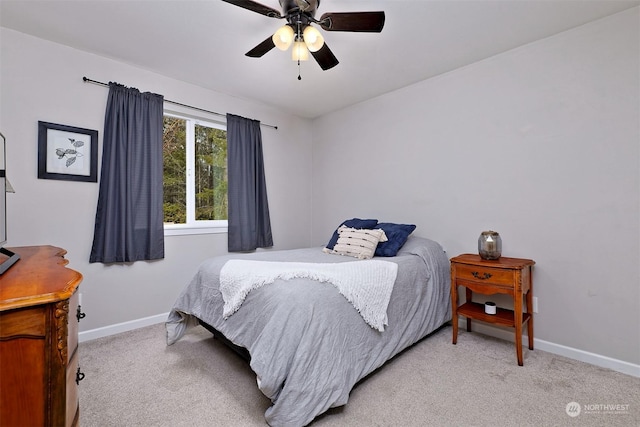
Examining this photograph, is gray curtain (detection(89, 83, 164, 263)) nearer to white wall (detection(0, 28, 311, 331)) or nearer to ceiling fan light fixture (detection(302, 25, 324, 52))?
white wall (detection(0, 28, 311, 331))

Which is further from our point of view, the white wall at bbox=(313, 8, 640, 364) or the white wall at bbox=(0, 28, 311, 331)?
the white wall at bbox=(0, 28, 311, 331)

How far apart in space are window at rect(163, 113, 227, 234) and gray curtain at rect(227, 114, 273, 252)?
0.14 meters

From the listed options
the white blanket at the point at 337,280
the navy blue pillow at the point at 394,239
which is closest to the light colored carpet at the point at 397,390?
the white blanket at the point at 337,280

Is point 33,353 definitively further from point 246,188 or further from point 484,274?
point 246,188

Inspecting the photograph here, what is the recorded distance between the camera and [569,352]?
88.8 inches

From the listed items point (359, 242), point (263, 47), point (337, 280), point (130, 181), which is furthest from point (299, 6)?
point (130, 181)

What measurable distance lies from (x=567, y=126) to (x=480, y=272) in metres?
1.31

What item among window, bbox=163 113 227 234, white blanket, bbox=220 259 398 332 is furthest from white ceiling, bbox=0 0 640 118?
white blanket, bbox=220 259 398 332

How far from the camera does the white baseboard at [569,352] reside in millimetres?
2030

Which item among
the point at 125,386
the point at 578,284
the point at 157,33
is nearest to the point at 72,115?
the point at 157,33

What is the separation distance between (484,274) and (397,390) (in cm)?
111

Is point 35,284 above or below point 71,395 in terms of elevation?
above

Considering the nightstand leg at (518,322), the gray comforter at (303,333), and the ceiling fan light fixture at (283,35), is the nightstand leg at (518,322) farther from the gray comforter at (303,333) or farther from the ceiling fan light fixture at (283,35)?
the ceiling fan light fixture at (283,35)

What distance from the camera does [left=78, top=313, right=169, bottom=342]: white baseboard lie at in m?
2.55
